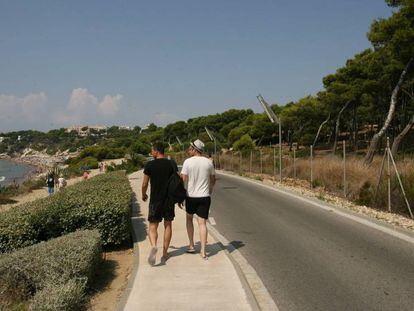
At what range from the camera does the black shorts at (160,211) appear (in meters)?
7.11

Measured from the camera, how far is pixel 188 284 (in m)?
6.04

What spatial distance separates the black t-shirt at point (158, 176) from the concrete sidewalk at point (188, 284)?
100 centimetres

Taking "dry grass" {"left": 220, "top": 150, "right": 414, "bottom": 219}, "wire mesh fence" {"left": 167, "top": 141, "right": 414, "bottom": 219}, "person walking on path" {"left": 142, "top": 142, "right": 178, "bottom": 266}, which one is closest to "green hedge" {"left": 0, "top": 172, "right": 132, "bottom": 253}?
"person walking on path" {"left": 142, "top": 142, "right": 178, "bottom": 266}

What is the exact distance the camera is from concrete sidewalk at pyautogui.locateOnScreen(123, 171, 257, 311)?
209 inches

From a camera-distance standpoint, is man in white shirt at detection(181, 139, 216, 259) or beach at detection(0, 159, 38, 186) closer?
man in white shirt at detection(181, 139, 216, 259)

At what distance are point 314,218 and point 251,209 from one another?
2.58 metres

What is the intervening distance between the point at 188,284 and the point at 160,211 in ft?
4.63

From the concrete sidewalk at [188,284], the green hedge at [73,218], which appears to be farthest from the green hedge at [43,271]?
the green hedge at [73,218]

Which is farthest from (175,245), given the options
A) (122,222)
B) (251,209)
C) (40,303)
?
(251,209)

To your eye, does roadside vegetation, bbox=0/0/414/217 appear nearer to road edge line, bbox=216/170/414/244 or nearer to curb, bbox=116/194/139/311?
road edge line, bbox=216/170/414/244

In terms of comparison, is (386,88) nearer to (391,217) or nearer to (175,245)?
(391,217)

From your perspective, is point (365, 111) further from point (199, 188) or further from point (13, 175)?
point (13, 175)

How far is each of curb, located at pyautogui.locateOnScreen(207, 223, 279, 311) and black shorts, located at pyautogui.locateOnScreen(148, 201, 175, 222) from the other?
1177 millimetres

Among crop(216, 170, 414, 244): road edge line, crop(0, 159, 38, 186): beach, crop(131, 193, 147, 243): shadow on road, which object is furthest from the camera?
crop(0, 159, 38, 186): beach
